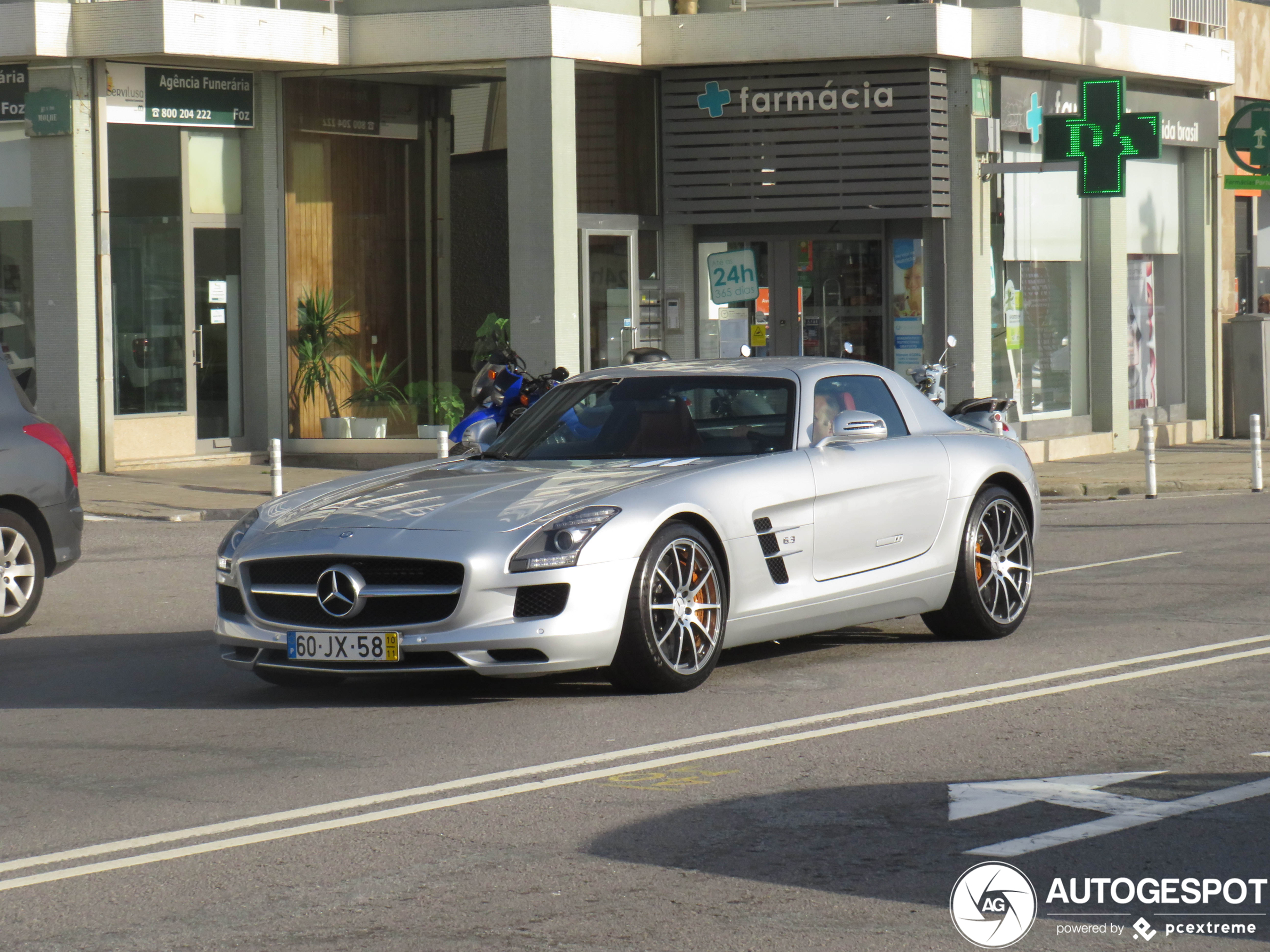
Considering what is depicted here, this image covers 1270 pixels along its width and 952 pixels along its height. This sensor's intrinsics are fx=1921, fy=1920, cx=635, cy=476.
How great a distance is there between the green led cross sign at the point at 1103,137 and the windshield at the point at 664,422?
13985 mm

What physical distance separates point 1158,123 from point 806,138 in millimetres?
4111

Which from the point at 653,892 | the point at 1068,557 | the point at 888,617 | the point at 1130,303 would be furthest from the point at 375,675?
the point at 1130,303

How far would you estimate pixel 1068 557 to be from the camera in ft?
44.5

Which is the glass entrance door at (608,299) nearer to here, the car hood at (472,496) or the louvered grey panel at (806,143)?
the louvered grey panel at (806,143)

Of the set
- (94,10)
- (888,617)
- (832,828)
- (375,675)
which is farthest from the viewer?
(94,10)

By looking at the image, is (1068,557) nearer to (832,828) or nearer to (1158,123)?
(832,828)

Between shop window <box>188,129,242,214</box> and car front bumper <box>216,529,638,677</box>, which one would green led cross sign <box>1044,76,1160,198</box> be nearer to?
shop window <box>188,129,242,214</box>

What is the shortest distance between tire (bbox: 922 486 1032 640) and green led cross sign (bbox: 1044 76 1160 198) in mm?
13101

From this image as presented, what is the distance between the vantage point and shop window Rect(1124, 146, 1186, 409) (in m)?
26.3

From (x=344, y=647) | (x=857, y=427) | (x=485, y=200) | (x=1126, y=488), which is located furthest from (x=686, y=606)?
(x=485, y=200)

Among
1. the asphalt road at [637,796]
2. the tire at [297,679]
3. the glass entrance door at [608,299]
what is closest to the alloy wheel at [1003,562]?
the asphalt road at [637,796]

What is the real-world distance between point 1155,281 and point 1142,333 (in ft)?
2.75

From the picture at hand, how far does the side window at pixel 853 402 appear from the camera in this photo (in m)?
9.20

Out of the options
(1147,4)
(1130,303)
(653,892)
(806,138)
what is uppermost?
(1147,4)
